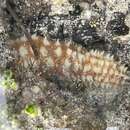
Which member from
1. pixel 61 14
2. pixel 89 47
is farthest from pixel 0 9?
pixel 89 47

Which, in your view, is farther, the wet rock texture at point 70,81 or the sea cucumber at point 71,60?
the sea cucumber at point 71,60

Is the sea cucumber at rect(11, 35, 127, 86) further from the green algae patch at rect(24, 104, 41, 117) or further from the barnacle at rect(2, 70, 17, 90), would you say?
the green algae patch at rect(24, 104, 41, 117)

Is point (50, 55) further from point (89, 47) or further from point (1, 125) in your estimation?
point (1, 125)

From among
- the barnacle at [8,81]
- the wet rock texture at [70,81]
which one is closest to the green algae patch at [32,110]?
the wet rock texture at [70,81]

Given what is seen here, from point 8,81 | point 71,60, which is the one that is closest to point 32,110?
point 8,81

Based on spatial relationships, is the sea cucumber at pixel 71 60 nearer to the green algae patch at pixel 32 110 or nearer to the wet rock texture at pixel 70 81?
the wet rock texture at pixel 70 81

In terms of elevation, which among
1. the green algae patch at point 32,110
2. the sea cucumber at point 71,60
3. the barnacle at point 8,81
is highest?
the sea cucumber at point 71,60
